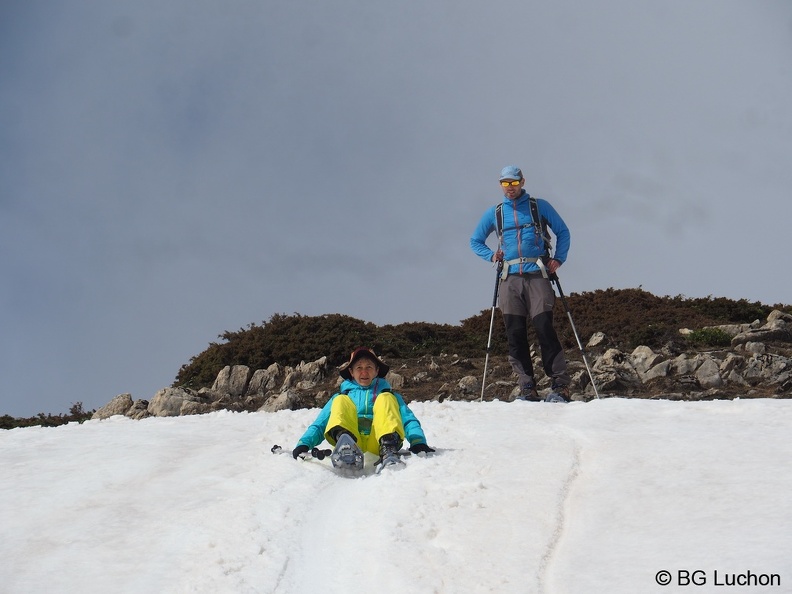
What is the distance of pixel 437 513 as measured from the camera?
22.3 ft

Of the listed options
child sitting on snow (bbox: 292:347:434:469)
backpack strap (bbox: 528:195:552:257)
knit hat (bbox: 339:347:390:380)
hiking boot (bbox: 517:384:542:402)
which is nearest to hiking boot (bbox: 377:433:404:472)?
child sitting on snow (bbox: 292:347:434:469)

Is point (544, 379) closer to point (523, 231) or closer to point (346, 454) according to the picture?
point (523, 231)

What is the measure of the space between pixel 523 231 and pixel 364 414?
5.58 metres

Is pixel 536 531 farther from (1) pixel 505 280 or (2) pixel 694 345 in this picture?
(2) pixel 694 345

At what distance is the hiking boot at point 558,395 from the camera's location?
41.8ft

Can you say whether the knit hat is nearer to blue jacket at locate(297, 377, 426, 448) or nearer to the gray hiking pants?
blue jacket at locate(297, 377, 426, 448)

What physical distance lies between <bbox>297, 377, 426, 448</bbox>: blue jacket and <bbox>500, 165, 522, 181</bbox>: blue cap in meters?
5.42

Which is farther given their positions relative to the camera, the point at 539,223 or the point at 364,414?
the point at 539,223

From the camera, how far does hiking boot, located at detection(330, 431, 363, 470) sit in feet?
26.5

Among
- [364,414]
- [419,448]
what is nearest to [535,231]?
[364,414]

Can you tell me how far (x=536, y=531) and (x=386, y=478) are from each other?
186cm

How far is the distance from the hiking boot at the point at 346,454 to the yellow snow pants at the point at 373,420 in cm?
23

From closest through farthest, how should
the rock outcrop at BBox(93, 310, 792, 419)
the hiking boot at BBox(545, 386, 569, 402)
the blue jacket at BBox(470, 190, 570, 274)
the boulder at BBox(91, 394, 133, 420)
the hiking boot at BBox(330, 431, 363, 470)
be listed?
the hiking boot at BBox(330, 431, 363, 470), the hiking boot at BBox(545, 386, 569, 402), the blue jacket at BBox(470, 190, 570, 274), the rock outcrop at BBox(93, 310, 792, 419), the boulder at BBox(91, 394, 133, 420)

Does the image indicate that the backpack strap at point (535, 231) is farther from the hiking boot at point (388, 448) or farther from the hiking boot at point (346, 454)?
the hiking boot at point (346, 454)
